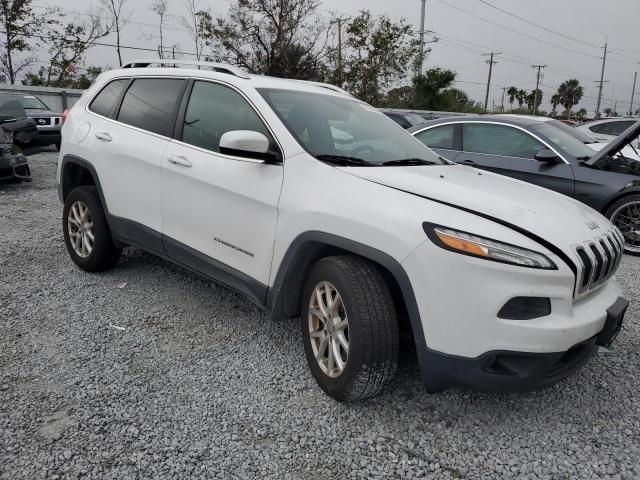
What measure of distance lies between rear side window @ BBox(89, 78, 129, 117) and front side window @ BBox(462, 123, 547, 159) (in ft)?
14.4

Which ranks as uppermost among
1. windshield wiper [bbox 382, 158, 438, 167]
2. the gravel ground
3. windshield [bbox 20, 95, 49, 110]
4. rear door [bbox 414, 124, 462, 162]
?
windshield [bbox 20, 95, 49, 110]

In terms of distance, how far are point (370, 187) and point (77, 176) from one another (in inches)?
120

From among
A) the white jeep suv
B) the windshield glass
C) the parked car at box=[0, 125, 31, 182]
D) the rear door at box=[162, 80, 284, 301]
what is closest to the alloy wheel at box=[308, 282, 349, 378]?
the white jeep suv

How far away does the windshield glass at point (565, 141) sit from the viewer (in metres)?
6.13

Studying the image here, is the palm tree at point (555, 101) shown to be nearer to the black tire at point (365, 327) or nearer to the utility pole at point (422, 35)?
the utility pole at point (422, 35)

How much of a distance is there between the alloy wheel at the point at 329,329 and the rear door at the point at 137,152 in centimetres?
145

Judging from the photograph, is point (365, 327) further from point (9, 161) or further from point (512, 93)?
point (512, 93)

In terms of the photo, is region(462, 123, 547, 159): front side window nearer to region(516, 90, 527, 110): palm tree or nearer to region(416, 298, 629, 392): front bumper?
region(416, 298, 629, 392): front bumper

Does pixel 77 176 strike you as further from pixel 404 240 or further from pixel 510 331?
pixel 510 331

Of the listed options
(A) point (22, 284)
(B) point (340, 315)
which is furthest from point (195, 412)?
(A) point (22, 284)

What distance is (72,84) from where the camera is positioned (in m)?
28.6

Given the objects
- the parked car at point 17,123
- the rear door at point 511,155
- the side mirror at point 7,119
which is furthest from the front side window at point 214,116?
the side mirror at point 7,119

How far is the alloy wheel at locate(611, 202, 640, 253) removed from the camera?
18.2ft

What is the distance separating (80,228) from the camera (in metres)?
4.21
